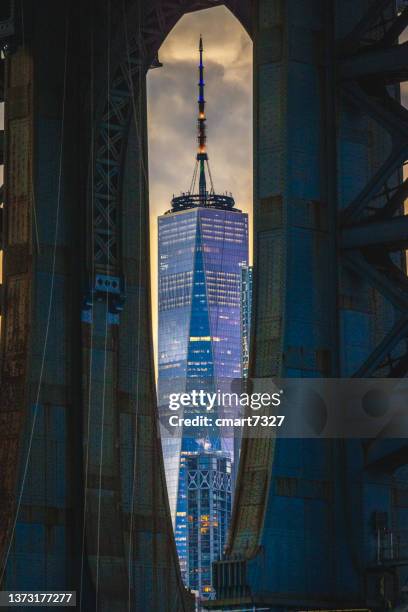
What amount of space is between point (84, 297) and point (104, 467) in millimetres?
4266

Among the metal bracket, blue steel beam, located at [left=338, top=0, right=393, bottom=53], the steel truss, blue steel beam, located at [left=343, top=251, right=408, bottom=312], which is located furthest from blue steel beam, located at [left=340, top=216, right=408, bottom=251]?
the metal bracket

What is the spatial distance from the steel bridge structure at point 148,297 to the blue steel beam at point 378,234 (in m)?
0.04

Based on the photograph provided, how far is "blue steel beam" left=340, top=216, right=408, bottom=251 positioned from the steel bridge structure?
4 cm

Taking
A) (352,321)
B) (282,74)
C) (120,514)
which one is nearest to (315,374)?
(352,321)

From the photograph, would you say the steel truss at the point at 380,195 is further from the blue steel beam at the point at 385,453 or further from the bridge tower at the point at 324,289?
the blue steel beam at the point at 385,453

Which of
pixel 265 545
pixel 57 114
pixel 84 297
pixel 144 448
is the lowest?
pixel 265 545

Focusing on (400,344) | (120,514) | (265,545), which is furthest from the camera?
(120,514)

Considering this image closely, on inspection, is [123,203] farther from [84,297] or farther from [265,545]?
[265,545]

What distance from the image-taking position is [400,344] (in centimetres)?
4178

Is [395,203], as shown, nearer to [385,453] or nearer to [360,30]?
[360,30]

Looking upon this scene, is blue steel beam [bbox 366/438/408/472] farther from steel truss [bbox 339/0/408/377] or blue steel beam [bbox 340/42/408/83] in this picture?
blue steel beam [bbox 340/42/408/83]

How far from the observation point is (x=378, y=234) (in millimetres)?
39562

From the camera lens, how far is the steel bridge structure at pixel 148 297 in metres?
39.1

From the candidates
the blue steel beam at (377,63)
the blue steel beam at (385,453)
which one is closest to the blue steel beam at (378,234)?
the blue steel beam at (377,63)
